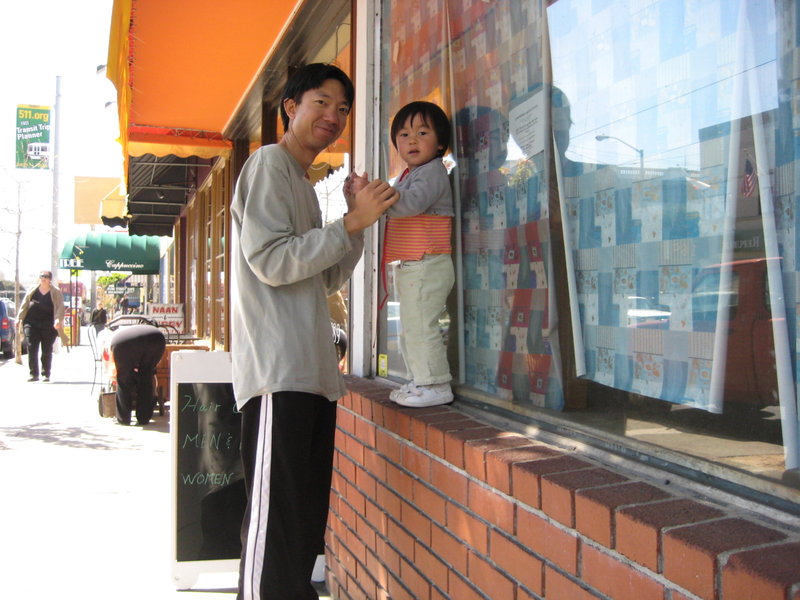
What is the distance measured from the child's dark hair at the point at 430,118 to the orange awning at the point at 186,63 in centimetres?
215

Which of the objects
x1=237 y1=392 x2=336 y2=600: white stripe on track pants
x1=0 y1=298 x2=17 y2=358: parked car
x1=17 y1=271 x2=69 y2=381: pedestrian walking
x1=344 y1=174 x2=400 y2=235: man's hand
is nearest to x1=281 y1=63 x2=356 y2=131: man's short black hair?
x1=344 y1=174 x2=400 y2=235: man's hand

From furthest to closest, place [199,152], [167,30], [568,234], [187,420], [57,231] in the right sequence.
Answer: [57,231] < [199,152] < [167,30] < [187,420] < [568,234]

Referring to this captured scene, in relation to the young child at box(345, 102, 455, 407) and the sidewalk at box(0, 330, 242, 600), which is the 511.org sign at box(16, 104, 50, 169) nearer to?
the sidewalk at box(0, 330, 242, 600)

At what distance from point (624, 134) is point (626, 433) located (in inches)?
28.8

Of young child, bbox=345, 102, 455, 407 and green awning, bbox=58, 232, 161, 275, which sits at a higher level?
green awning, bbox=58, 232, 161, 275

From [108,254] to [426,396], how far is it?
71.8 ft

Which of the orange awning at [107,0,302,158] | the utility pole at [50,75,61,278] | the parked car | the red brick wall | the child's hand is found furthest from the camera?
the utility pole at [50,75,61,278]

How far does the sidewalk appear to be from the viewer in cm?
338

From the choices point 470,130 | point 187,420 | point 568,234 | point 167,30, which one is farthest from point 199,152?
point 568,234

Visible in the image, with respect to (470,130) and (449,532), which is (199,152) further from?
(449,532)

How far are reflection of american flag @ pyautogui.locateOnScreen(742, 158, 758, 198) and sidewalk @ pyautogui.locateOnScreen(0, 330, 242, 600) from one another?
2.86m

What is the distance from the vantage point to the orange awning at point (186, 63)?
4.59 metres

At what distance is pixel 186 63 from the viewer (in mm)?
5621

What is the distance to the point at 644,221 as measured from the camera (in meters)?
1.69
